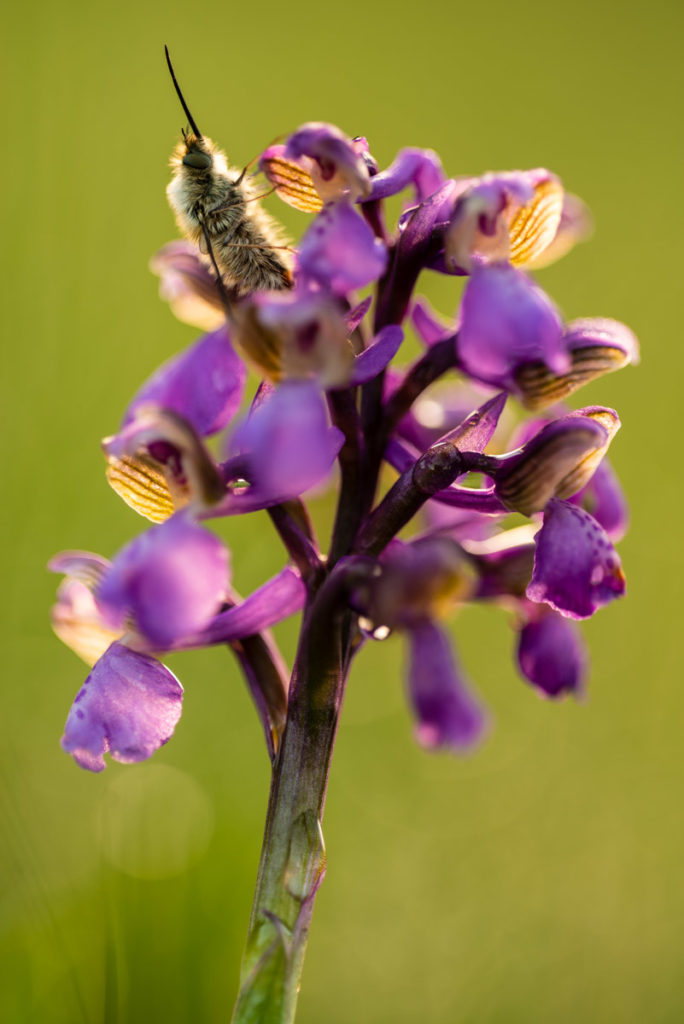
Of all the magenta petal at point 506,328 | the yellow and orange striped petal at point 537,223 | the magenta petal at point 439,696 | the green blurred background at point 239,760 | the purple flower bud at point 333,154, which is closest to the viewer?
the magenta petal at point 439,696

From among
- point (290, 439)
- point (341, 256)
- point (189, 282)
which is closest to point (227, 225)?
point (189, 282)

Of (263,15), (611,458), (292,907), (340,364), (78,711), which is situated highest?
(263,15)

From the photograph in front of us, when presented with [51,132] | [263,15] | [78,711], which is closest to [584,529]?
[78,711]

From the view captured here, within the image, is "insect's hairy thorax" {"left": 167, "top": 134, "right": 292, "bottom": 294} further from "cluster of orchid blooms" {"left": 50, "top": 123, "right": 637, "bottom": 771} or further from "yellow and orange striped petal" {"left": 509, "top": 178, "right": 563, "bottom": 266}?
"yellow and orange striped petal" {"left": 509, "top": 178, "right": 563, "bottom": 266}

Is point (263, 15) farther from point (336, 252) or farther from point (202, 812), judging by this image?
point (336, 252)

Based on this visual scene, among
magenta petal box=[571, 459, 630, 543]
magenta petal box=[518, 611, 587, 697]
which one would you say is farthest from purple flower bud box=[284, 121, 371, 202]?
magenta petal box=[518, 611, 587, 697]

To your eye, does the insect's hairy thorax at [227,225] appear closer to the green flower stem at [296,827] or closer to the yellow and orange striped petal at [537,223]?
the yellow and orange striped petal at [537,223]

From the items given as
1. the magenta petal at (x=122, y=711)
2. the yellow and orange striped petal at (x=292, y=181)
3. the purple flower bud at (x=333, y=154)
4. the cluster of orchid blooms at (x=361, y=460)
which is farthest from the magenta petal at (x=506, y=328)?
the magenta petal at (x=122, y=711)
